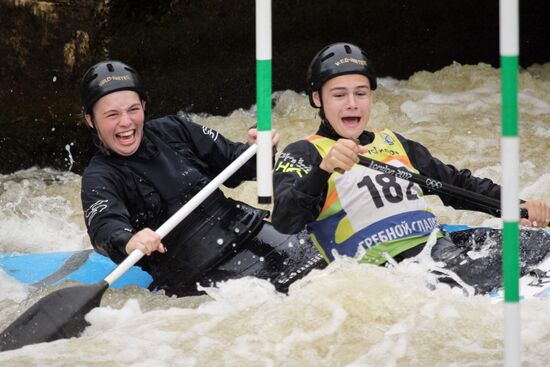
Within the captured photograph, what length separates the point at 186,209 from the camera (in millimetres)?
4250

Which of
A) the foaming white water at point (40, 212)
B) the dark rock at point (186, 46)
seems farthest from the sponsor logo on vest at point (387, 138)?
the dark rock at point (186, 46)

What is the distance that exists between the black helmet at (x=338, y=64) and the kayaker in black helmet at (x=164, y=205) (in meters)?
0.39

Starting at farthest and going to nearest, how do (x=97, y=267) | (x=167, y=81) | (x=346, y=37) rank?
(x=346, y=37), (x=167, y=81), (x=97, y=267)

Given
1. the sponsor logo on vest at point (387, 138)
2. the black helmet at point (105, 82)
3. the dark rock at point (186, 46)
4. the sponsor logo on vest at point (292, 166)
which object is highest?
the dark rock at point (186, 46)

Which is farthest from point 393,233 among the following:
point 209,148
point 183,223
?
point 209,148

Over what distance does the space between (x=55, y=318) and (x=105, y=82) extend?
101 cm

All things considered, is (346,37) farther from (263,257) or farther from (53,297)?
(53,297)

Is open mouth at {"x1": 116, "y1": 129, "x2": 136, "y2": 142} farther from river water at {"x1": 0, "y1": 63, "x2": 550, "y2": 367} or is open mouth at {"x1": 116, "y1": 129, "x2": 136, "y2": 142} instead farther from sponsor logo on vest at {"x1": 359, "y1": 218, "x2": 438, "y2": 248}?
sponsor logo on vest at {"x1": 359, "y1": 218, "x2": 438, "y2": 248}

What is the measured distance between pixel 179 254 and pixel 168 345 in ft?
2.50

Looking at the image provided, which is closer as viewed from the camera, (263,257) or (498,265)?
(498,265)

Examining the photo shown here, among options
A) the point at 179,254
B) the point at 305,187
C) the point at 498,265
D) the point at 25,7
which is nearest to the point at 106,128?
the point at 179,254

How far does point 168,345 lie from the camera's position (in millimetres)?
3736

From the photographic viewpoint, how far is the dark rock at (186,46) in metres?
7.23

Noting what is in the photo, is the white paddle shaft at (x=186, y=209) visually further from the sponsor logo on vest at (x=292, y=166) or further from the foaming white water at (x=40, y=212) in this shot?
the foaming white water at (x=40, y=212)
